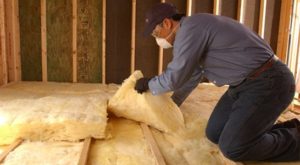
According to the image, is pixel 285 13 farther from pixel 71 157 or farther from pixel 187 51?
pixel 71 157

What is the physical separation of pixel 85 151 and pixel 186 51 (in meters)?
0.93

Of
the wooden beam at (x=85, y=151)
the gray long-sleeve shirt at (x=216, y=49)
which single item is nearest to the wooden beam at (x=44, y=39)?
the wooden beam at (x=85, y=151)

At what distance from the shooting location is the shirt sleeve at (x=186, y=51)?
6.47 ft

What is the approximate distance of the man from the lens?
6.54ft

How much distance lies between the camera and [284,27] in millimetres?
5367

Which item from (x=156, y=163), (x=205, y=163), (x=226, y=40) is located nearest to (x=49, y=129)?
(x=156, y=163)

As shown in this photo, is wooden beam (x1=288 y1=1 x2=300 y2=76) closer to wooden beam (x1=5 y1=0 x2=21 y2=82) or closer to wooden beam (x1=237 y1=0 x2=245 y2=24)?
A: wooden beam (x1=237 y1=0 x2=245 y2=24)

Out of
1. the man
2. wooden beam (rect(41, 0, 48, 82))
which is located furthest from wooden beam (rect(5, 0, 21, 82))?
the man

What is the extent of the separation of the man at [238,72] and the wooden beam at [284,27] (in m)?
3.61

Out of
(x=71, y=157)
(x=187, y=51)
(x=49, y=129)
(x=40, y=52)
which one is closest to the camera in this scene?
(x=187, y=51)

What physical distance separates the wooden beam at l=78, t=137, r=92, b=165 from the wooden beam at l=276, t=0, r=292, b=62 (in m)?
4.17

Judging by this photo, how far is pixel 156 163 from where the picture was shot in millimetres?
2070

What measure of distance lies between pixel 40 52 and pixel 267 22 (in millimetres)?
3777

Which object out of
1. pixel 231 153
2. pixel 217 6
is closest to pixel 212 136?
pixel 231 153
